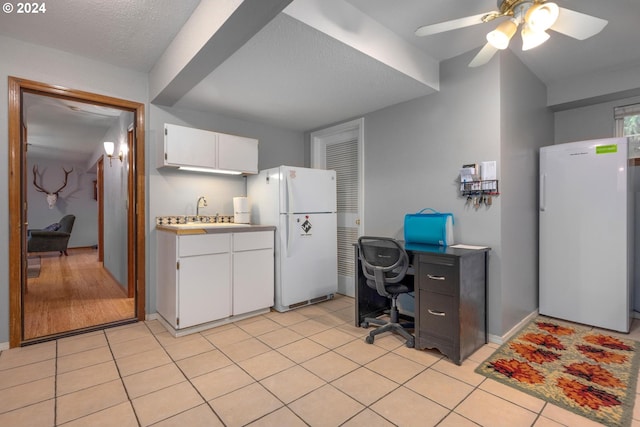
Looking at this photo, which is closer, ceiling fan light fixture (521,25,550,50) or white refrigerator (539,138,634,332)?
ceiling fan light fixture (521,25,550,50)

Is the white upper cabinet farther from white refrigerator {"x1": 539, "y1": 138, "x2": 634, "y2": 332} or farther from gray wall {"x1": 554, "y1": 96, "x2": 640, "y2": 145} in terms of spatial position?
gray wall {"x1": 554, "y1": 96, "x2": 640, "y2": 145}

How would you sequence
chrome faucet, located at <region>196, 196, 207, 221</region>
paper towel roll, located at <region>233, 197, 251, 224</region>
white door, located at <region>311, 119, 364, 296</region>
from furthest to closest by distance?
white door, located at <region>311, 119, 364, 296</region>
paper towel roll, located at <region>233, 197, 251, 224</region>
chrome faucet, located at <region>196, 196, 207, 221</region>

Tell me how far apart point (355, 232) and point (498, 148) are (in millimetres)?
1967

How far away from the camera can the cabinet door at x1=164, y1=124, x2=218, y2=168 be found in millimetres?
3049

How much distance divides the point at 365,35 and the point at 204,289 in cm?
260

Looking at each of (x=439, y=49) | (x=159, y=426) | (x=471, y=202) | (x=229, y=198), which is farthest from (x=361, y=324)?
(x=439, y=49)

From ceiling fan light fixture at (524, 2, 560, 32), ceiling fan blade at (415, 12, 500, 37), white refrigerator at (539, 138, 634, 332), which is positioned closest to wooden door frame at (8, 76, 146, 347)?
ceiling fan blade at (415, 12, 500, 37)

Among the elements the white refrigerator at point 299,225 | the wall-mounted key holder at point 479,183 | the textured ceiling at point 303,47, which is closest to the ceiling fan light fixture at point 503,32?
the textured ceiling at point 303,47

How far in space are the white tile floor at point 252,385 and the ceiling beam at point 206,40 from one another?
2287mm

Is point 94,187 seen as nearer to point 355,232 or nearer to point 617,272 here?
point 355,232

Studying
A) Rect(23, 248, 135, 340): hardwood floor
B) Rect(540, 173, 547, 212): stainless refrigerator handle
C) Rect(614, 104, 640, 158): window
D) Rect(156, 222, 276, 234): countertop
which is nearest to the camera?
Rect(156, 222, 276, 234): countertop

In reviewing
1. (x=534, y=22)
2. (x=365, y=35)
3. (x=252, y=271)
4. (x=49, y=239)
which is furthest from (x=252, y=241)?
(x=49, y=239)

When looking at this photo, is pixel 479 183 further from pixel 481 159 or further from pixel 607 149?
pixel 607 149

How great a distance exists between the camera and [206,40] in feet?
6.65
